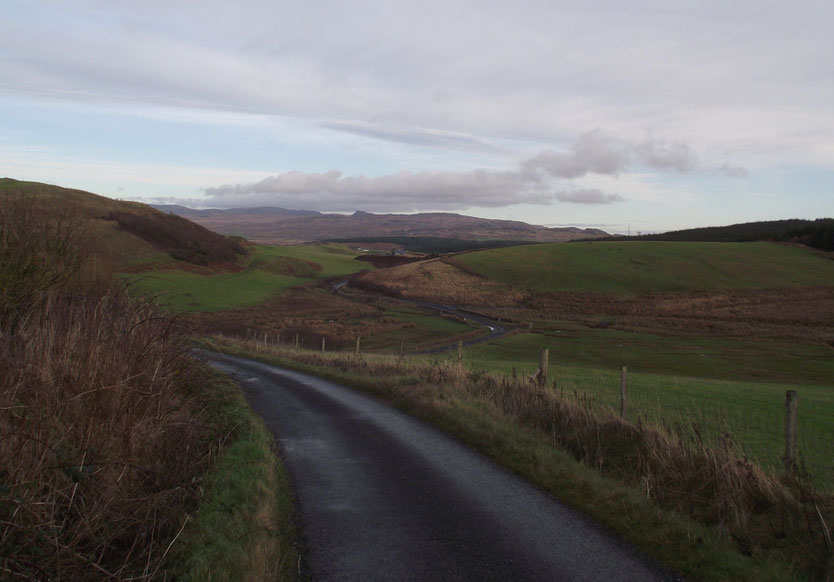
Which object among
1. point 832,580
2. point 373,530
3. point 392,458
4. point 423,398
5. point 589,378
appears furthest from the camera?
point 589,378

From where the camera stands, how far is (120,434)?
6.30m

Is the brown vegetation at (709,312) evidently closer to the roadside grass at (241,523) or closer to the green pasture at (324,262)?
the green pasture at (324,262)

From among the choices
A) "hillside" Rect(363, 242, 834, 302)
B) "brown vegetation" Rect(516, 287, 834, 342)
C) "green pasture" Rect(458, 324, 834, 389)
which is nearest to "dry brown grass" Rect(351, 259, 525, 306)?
"hillside" Rect(363, 242, 834, 302)

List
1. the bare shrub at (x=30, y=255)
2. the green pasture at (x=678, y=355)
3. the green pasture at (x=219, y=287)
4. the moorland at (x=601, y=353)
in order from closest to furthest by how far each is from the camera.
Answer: the moorland at (x=601, y=353), the bare shrub at (x=30, y=255), the green pasture at (x=678, y=355), the green pasture at (x=219, y=287)

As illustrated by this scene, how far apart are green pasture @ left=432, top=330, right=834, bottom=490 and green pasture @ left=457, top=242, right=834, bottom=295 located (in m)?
30.4

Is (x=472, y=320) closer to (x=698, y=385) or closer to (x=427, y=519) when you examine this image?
(x=698, y=385)

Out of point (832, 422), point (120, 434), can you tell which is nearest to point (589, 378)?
point (832, 422)

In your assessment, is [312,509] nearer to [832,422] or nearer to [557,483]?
[557,483]

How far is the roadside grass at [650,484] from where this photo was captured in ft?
20.5

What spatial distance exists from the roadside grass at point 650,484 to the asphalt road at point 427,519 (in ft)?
1.41

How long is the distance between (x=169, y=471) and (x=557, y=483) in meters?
5.52

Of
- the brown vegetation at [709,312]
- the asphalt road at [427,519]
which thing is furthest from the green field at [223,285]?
the asphalt road at [427,519]

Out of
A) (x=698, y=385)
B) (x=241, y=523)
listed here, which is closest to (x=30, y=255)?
(x=241, y=523)

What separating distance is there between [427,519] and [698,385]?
21847 millimetres
